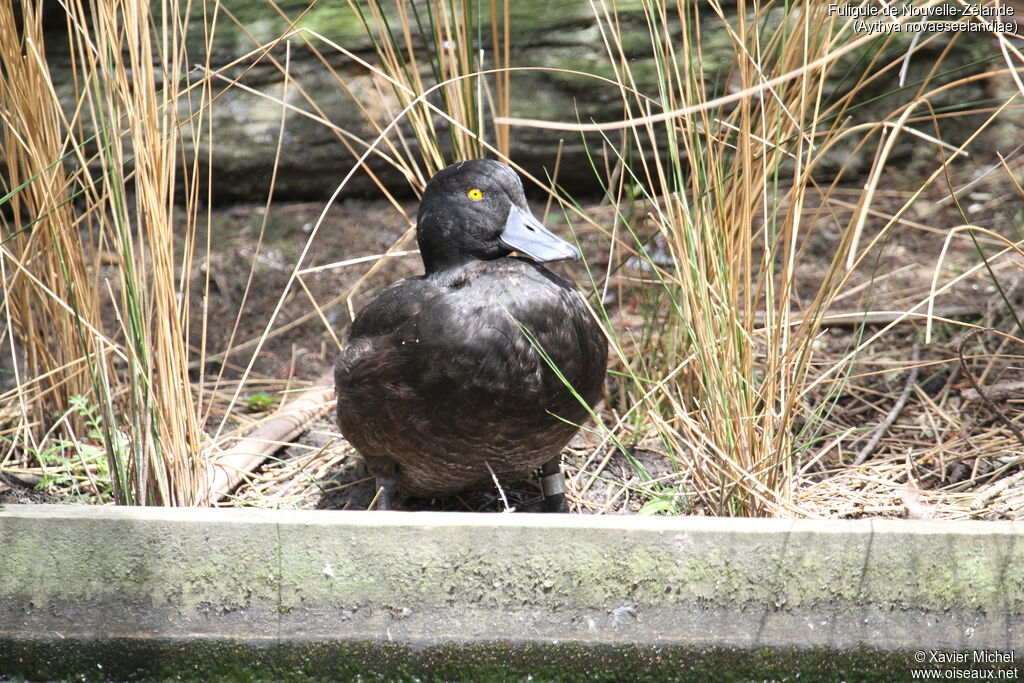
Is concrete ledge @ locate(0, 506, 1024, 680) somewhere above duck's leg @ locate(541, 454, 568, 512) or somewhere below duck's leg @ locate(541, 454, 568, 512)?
above

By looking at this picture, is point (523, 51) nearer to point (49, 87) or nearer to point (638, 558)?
point (49, 87)

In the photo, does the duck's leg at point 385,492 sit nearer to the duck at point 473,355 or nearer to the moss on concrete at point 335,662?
the duck at point 473,355

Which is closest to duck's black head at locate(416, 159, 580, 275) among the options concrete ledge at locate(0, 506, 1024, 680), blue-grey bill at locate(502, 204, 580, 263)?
blue-grey bill at locate(502, 204, 580, 263)

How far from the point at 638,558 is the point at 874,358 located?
165 centimetres

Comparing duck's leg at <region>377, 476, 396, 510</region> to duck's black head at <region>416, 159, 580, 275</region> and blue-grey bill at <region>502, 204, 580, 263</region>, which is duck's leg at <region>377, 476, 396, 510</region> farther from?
blue-grey bill at <region>502, 204, 580, 263</region>

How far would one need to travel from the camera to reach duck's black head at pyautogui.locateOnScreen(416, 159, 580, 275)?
2.25 meters

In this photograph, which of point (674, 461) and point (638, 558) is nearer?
point (638, 558)

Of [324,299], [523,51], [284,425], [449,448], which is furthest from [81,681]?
[523,51]

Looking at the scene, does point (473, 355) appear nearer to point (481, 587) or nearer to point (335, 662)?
point (481, 587)

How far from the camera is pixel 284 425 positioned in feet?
9.62

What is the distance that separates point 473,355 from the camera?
2.03m

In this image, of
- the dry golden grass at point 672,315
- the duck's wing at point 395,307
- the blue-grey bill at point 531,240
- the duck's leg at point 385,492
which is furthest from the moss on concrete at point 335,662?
the blue-grey bill at point 531,240

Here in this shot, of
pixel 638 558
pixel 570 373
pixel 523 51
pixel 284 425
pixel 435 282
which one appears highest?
pixel 523 51

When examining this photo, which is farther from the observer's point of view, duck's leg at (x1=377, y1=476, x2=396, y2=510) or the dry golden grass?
duck's leg at (x1=377, y1=476, x2=396, y2=510)
